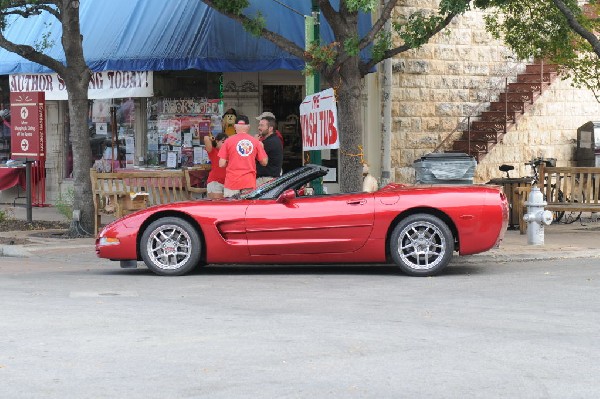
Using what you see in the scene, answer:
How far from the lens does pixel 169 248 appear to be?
12531 millimetres

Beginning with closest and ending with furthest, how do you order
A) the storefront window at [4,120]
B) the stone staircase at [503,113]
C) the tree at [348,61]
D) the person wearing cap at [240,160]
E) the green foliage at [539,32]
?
the person wearing cap at [240,160] < the tree at [348,61] < the green foliage at [539,32] < the stone staircase at [503,113] < the storefront window at [4,120]

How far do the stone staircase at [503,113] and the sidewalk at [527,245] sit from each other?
3.30 meters

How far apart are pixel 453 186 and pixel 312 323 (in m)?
3.92

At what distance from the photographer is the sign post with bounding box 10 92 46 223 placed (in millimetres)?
Result: 18859

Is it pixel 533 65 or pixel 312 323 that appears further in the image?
pixel 533 65

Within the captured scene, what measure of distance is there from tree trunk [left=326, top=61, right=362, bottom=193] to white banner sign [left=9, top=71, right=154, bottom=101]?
572 centimetres

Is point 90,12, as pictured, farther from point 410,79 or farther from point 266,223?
point 266,223

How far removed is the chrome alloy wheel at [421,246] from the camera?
12.2m

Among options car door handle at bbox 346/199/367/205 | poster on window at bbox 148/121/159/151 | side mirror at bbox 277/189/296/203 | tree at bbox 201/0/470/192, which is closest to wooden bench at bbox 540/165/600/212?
tree at bbox 201/0/470/192

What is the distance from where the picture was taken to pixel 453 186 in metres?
12.5

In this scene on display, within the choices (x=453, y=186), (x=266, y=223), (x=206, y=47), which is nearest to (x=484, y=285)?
(x=453, y=186)

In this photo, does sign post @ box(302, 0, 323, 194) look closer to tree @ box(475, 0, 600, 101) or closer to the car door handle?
tree @ box(475, 0, 600, 101)

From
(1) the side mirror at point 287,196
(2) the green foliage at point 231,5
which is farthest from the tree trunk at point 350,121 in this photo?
(1) the side mirror at point 287,196

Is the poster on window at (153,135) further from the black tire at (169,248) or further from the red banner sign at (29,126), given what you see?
the black tire at (169,248)
